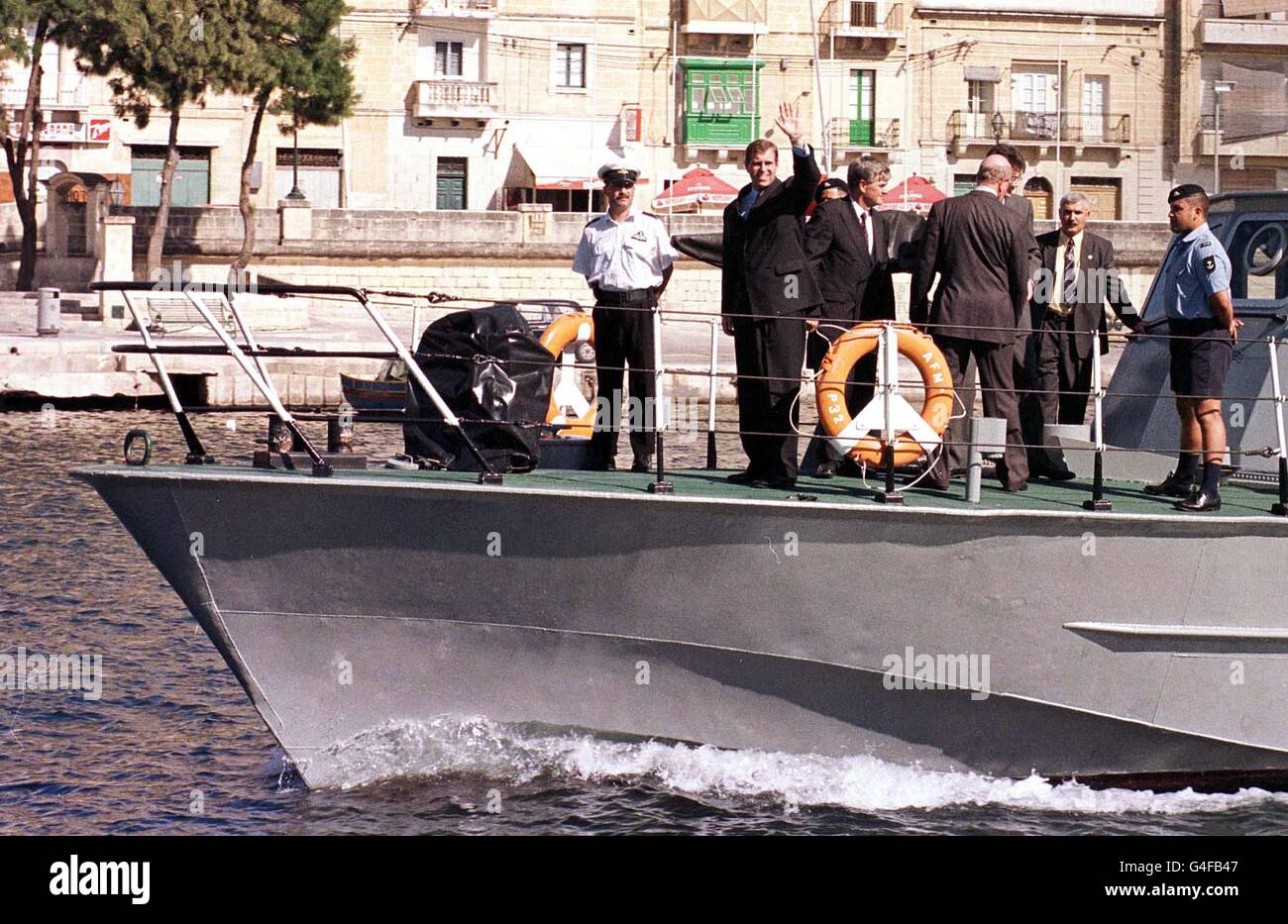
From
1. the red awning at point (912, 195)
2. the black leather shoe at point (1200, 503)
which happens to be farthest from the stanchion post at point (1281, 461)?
the red awning at point (912, 195)

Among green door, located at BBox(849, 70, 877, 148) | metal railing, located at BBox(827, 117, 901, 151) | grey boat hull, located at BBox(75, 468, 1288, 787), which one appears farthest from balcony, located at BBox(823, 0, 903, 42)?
grey boat hull, located at BBox(75, 468, 1288, 787)

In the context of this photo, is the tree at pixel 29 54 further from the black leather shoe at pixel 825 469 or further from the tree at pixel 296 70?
the black leather shoe at pixel 825 469

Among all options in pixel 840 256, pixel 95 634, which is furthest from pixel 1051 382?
pixel 95 634

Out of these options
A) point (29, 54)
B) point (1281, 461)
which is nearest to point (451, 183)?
point (29, 54)

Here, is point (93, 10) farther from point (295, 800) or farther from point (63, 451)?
point (295, 800)

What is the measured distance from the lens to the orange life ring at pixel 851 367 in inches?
A: 324

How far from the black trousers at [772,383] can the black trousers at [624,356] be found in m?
0.54

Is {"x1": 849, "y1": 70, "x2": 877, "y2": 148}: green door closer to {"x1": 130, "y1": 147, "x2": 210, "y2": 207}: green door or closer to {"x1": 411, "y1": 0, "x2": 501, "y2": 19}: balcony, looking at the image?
{"x1": 411, "y1": 0, "x2": 501, "y2": 19}: balcony

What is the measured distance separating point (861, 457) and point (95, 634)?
609cm

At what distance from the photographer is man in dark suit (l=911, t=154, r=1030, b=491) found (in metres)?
8.38

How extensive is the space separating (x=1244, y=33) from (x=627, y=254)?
4839 centimetres

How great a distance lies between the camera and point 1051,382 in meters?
9.48

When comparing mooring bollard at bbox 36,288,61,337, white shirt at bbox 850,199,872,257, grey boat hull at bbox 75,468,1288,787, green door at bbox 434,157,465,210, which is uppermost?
green door at bbox 434,157,465,210

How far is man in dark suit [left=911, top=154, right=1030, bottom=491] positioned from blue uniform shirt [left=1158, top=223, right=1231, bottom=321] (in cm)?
69
